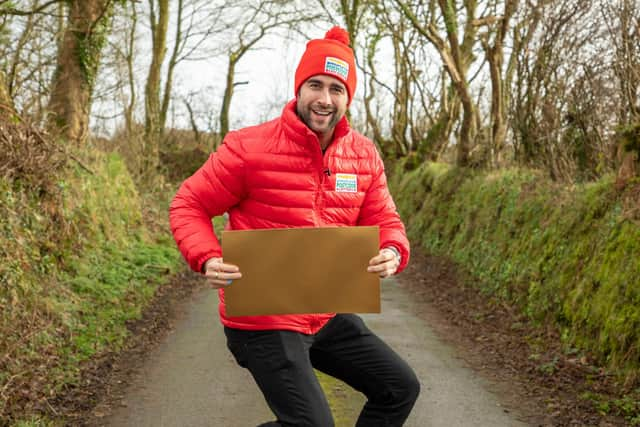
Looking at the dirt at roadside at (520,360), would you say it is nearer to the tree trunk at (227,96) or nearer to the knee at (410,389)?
the knee at (410,389)

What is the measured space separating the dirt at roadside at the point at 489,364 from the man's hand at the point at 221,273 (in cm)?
287

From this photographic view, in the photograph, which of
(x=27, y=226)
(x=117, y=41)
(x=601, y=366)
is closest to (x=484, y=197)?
(x=601, y=366)

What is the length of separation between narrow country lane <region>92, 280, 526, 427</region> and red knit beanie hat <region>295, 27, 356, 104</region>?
2958 millimetres

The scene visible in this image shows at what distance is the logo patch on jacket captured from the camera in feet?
11.5

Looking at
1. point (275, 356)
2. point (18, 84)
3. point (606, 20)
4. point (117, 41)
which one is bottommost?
point (275, 356)

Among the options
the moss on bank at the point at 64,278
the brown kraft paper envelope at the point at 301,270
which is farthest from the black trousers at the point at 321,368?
the moss on bank at the point at 64,278

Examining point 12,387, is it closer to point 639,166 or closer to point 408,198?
point 639,166

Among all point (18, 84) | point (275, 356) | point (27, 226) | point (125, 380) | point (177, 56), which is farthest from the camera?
point (177, 56)

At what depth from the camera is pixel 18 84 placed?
1086 cm

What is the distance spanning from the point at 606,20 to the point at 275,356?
26.7 ft

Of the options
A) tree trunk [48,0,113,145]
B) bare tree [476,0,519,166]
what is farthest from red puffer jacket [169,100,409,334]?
bare tree [476,0,519,166]

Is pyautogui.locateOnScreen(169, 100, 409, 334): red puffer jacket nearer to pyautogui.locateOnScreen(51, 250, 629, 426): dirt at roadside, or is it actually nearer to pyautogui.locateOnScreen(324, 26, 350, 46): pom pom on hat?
pyautogui.locateOnScreen(324, 26, 350, 46): pom pom on hat

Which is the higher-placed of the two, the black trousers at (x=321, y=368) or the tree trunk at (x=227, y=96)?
the tree trunk at (x=227, y=96)

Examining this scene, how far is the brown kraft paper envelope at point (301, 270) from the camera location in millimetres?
3143
